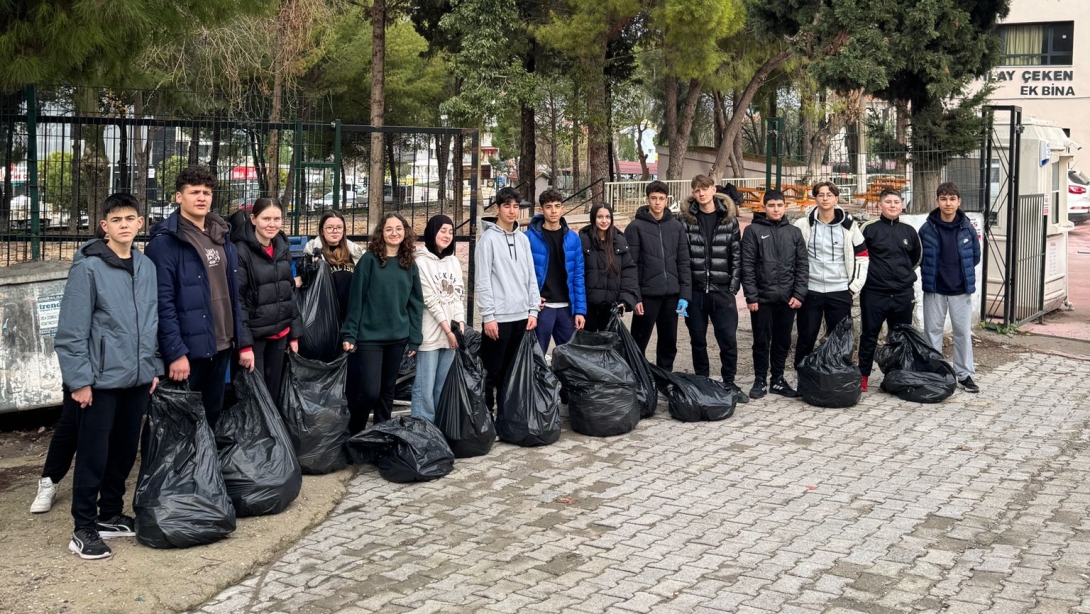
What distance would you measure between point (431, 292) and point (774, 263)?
114 inches

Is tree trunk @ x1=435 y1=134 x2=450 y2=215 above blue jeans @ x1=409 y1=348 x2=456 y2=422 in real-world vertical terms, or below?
above

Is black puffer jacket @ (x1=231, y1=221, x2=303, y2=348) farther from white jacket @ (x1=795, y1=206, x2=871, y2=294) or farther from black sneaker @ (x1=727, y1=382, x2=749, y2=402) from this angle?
white jacket @ (x1=795, y1=206, x2=871, y2=294)

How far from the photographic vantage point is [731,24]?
77.2 feet

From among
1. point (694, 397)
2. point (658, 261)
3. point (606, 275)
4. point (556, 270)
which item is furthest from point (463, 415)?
point (658, 261)

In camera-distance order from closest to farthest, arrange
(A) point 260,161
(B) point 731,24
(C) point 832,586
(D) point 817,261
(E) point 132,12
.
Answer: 1. (C) point 832,586
2. (E) point 132,12
3. (D) point 817,261
4. (A) point 260,161
5. (B) point 731,24

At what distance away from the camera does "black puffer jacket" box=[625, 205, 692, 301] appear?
27.7 ft

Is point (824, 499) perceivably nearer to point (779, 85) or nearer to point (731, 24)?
point (731, 24)

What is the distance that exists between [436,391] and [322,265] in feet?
3.57

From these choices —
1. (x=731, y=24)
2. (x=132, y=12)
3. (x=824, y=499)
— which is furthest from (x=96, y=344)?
(x=731, y=24)

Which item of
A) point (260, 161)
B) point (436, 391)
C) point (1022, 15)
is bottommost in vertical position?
point (436, 391)

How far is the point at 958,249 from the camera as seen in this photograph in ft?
29.6

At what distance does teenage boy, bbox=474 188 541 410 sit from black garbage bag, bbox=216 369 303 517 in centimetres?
197

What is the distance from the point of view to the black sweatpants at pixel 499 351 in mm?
7750

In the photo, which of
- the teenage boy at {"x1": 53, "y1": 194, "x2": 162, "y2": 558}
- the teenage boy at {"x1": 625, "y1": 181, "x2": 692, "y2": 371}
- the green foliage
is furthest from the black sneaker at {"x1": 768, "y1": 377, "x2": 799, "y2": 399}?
the green foliage
